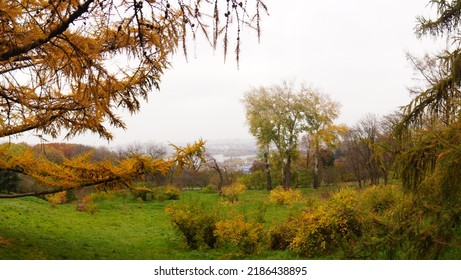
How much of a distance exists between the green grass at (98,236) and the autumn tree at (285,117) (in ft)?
28.6

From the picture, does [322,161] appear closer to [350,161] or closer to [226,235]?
Result: [350,161]

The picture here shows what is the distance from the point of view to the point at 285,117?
25.8 metres

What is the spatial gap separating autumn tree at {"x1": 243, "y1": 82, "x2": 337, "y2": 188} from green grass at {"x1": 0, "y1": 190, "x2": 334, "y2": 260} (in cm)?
872

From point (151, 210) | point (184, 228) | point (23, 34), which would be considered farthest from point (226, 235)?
point (151, 210)

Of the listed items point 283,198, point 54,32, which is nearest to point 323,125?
point 283,198

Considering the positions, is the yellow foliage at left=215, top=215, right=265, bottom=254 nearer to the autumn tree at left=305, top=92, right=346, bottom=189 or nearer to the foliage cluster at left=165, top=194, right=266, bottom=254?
the foliage cluster at left=165, top=194, right=266, bottom=254

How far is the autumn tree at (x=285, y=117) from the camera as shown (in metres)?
25.9

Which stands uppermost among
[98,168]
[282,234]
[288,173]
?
[98,168]

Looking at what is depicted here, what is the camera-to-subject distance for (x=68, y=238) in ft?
34.3

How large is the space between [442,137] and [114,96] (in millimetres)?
5645

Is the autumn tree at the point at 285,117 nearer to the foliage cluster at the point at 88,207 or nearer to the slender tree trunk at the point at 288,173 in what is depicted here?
the slender tree trunk at the point at 288,173

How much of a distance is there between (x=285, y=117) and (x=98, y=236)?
56.0 feet

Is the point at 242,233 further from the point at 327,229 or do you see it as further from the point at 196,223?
the point at 327,229

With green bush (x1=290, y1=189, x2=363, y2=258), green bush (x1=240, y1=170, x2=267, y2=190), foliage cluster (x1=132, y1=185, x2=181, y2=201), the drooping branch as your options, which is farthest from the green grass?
green bush (x1=240, y1=170, x2=267, y2=190)
